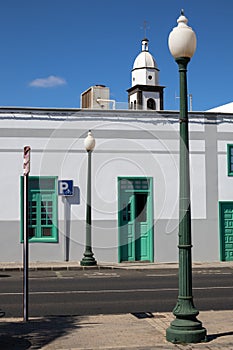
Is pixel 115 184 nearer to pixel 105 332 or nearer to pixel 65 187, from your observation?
pixel 65 187

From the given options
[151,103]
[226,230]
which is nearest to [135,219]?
[226,230]

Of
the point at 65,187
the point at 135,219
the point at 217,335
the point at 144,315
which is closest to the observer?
the point at 217,335

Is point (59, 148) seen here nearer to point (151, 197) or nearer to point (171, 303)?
point (151, 197)

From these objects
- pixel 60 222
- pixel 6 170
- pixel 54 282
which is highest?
pixel 6 170

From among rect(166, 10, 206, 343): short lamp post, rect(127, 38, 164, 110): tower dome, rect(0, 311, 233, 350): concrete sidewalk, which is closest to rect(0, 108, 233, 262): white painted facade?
rect(0, 311, 233, 350): concrete sidewalk

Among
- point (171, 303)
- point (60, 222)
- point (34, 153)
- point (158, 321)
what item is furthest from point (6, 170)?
point (158, 321)

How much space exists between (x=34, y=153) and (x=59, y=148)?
0.90 m

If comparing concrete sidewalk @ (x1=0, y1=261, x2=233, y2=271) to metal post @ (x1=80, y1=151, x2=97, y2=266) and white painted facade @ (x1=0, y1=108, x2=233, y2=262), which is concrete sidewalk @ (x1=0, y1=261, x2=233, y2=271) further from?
white painted facade @ (x1=0, y1=108, x2=233, y2=262)

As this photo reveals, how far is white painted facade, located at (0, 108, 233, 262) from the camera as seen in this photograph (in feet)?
73.8

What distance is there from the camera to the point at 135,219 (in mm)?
23094

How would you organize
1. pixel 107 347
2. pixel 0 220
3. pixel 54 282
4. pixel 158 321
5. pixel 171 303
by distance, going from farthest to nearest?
1. pixel 0 220
2. pixel 54 282
3. pixel 171 303
4. pixel 158 321
5. pixel 107 347

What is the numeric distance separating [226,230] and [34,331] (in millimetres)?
15456

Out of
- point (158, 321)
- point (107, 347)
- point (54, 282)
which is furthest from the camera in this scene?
point (54, 282)

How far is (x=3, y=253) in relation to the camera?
22.3 meters
